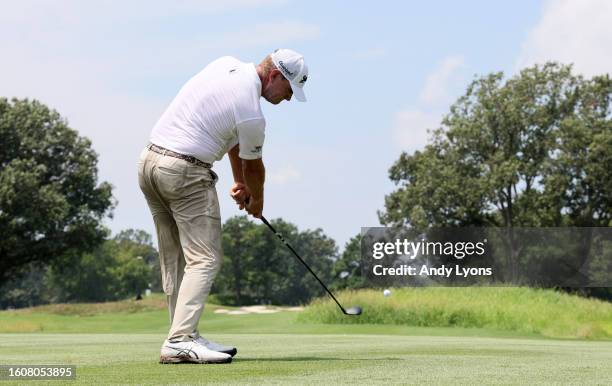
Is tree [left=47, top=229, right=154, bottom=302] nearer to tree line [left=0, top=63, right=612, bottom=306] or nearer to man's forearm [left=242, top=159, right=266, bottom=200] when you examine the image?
tree line [left=0, top=63, right=612, bottom=306]

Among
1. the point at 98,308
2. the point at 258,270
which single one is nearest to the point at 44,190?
the point at 98,308

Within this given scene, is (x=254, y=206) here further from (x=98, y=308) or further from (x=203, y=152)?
(x=98, y=308)

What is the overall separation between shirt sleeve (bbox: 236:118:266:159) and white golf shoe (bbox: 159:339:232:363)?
1312mm

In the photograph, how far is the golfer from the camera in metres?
6.08

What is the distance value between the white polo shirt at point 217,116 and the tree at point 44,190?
136ft

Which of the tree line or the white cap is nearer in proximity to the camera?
the white cap

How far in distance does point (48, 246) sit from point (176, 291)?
4447 centimetres

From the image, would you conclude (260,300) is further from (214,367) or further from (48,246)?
(214,367)

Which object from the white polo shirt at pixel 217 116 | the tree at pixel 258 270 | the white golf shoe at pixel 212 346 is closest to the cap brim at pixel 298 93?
the white polo shirt at pixel 217 116

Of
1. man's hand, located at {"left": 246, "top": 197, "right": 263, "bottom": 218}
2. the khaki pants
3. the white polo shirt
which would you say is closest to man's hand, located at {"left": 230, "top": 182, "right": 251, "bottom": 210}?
man's hand, located at {"left": 246, "top": 197, "right": 263, "bottom": 218}

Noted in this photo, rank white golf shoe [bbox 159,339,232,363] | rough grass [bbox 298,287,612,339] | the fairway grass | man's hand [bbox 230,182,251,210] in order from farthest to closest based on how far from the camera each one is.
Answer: rough grass [bbox 298,287,612,339], man's hand [bbox 230,182,251,210], white golf shoe [bbox 159,339,232,363], the fairway grass

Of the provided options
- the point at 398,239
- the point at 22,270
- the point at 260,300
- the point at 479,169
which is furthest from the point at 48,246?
the point at 260,300

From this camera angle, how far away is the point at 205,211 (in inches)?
248

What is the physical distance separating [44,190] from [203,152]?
42.7 metres
